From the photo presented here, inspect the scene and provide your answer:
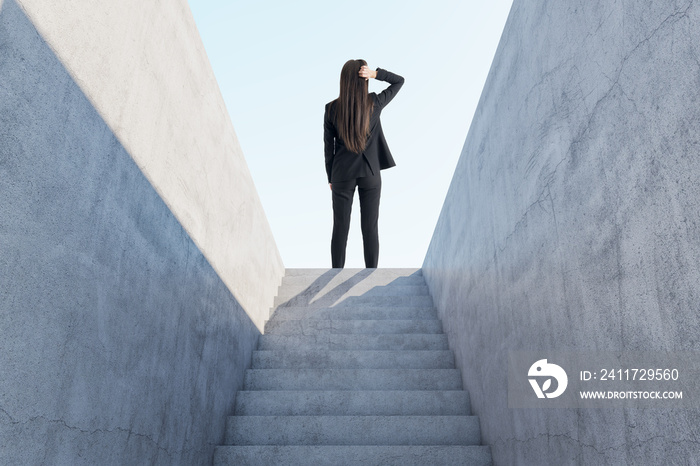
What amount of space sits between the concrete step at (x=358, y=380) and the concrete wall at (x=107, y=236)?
487 millimetres

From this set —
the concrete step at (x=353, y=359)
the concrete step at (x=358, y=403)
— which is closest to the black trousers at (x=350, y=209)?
the concrete step at (x=353, y=359)

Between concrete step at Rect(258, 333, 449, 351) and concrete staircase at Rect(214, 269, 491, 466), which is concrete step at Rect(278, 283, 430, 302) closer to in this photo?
concrete staircase at Rect(214, 269, 491, 466)

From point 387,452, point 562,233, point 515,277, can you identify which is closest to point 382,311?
point 387,452

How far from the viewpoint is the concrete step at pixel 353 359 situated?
2.66m

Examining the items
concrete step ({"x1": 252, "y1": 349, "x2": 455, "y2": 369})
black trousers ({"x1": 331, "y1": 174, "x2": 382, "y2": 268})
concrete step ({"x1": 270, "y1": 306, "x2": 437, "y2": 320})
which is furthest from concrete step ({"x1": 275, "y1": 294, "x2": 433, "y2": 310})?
concrete step ({"x1": 252, "y1": 349, "x2": 455, "y2": 369})

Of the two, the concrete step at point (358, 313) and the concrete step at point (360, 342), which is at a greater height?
the concrete step at point (358, 313)

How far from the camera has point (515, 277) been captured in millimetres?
1654

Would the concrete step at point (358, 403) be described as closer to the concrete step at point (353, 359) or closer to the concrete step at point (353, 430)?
the concrete step at point (353, 430)

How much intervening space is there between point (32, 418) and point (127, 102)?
0.78m

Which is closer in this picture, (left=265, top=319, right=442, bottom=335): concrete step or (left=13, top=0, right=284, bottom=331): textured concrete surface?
(left=13, top=0, right=284, bottom=331): textured concrete surface

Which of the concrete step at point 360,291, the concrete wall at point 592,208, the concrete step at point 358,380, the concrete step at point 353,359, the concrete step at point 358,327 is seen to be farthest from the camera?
the concrete step at point 360,291

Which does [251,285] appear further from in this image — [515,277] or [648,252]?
[648,252]

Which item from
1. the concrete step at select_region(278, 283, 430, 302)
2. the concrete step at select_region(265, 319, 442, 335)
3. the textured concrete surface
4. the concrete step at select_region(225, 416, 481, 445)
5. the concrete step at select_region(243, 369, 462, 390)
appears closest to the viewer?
the textured concrete surface

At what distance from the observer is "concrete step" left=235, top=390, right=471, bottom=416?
91.0 inches
